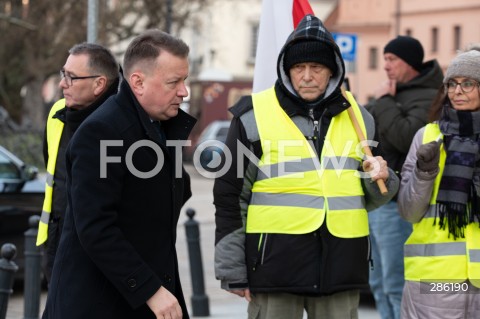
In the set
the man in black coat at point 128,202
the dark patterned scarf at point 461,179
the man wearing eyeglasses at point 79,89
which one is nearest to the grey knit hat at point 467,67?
the dark patterned scarf at point 461,179

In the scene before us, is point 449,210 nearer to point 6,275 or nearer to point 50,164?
point 50,164

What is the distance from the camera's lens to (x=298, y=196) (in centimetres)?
578

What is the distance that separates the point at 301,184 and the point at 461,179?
3.06ft

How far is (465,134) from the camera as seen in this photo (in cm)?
623

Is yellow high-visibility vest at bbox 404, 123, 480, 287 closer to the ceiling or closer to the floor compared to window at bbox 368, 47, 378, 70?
closer to the floor

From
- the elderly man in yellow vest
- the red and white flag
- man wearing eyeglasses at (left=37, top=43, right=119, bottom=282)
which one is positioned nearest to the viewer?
the elderly man in yellow vest

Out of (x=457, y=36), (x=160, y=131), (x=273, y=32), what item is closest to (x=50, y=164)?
(x=273, y=32)

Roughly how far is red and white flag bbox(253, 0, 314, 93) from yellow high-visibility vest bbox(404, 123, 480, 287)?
1.33 metres

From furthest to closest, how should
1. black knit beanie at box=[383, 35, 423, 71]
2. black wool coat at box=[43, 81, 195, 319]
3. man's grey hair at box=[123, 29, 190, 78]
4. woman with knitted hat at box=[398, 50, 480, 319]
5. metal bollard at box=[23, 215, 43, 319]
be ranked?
metal bollard at box=[23, 215, 43, 319], black knit beanie at box=[383, 35, 423, 71], woman with knitted hat at box=[398, 50, 480, 319], man's grey hair at box=[123, 29, 190, 78], black wool coat at box=[43, 81, 195, 319]

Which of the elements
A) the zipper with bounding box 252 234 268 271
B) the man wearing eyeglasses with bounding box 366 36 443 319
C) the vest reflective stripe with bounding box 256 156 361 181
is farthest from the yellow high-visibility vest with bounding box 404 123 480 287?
the man wearing eyeglasses with bounding box 366 36 443 319

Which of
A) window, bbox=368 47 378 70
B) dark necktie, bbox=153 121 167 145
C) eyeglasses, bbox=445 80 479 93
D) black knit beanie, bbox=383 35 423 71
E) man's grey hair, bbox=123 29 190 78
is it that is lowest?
dark necktie, bbox=153 121 167 145

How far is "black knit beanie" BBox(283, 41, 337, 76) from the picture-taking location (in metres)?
5.87

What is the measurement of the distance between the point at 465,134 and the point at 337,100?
2.56 feet

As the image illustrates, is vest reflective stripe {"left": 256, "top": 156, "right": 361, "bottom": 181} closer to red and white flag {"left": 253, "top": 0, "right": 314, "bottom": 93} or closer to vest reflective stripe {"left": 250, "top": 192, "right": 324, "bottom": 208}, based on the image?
vest reflective stripe {"left": 250, "top": 192, "right": 324, "bottom": 208}
